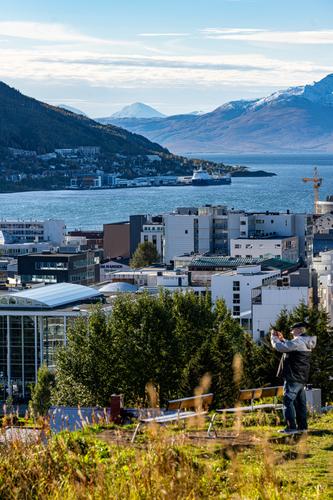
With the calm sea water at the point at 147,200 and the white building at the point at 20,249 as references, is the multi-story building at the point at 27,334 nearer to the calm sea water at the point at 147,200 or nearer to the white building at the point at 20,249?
the white building at the point at 20,249

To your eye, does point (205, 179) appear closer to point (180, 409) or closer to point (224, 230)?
point (224, 230)

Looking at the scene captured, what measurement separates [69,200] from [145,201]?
12.8 metres

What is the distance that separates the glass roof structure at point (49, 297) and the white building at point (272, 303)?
299 centimetres

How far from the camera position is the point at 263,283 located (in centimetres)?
2975

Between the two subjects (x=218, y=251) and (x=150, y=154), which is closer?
(x=218, y=251)

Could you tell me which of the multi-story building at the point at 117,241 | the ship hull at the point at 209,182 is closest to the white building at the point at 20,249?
the multi-story building at the point at 117,241

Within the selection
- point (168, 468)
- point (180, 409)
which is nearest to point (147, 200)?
point (180, 409)

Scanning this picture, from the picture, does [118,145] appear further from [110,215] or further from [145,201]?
[110,215]

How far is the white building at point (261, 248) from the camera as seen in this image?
38906mm

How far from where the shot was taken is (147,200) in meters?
116

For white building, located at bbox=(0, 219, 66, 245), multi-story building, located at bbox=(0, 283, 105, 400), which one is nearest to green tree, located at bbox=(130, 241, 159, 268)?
white building, located at bbox=(0, 219, 66, 245)

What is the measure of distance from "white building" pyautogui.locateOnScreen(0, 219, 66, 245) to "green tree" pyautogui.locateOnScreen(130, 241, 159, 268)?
11.4 metres

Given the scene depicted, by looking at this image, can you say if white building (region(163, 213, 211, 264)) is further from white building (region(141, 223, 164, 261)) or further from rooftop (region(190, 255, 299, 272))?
rooftop (region(190, 255, 299, 272))

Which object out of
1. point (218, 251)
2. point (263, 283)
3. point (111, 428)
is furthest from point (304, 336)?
point (218, 251)
